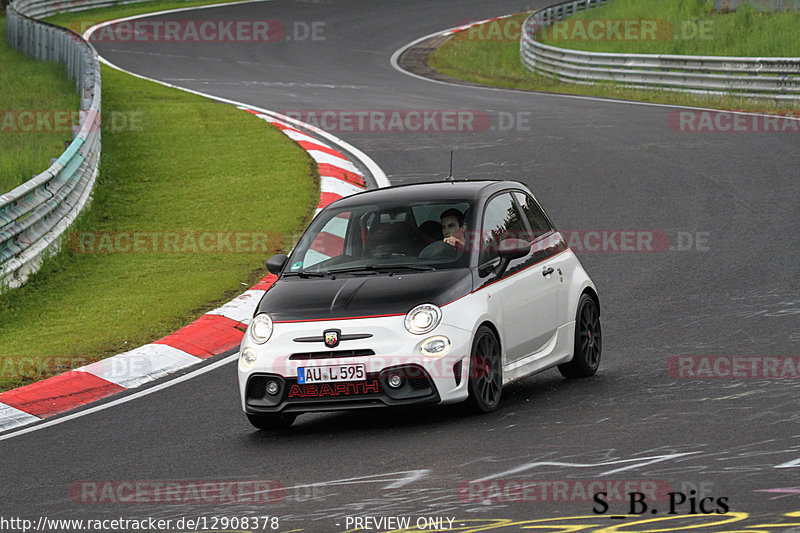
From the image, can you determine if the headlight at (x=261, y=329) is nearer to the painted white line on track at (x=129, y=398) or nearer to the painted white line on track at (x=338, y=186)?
the painted white line on track at (x=129, y=398)

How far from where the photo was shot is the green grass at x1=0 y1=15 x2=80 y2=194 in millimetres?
16688

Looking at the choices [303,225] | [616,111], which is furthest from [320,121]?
[303,225]

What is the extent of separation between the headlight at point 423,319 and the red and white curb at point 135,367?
1.35 m

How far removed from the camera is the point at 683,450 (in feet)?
23.2

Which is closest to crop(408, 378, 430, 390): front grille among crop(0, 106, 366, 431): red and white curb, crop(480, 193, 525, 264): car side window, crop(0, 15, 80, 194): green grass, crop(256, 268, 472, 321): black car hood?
crop(256, 268, 472, 321): black car hood

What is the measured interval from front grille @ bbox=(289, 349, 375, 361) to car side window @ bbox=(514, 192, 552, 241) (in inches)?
84.0

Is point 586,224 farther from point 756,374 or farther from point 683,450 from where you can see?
point 683,450

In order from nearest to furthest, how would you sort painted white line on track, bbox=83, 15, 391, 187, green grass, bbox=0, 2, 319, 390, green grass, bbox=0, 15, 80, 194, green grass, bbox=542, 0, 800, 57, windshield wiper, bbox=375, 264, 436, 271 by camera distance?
windshield wiper, bbox=375, 264, 436, 271 → green grass, bbox=0, 2, 319, 390 → green grass, bbox=0, 15, 80, 194 → painted white line on track, bbox=83, 15, 391, 187 → green grass, bbox=542, 0, 800, 57

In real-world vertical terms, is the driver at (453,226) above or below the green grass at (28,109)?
above

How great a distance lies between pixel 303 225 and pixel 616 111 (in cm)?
1005

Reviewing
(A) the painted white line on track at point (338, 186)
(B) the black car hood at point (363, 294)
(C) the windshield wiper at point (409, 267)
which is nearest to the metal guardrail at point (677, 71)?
(A) the painted white line on track at point (338, 186)

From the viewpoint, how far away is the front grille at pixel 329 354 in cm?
810

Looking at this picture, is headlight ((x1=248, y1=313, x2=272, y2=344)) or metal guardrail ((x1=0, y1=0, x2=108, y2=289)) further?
→ metal guardrail ((x1=0, y1=0, x2=108, y2=289))

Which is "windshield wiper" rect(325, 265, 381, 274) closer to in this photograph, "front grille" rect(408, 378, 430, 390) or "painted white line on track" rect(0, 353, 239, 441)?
"front grille" rect(408, 378, 430, 390)
